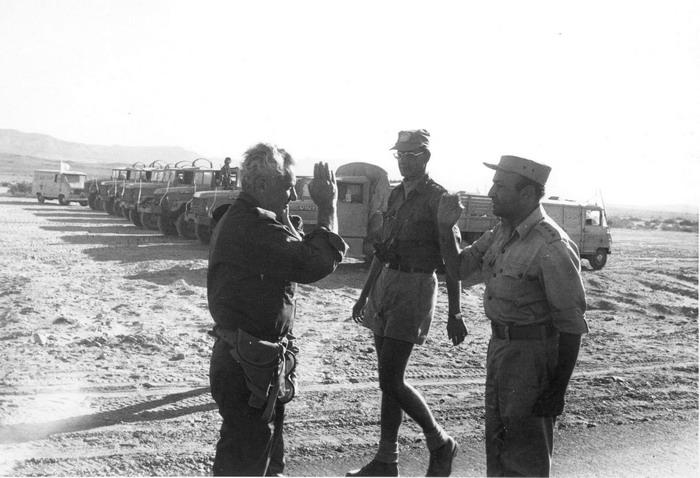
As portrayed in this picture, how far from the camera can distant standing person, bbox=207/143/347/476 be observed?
3.08 metres

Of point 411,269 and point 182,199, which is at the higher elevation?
point 182,199

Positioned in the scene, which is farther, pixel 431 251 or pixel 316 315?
pixel 316 315

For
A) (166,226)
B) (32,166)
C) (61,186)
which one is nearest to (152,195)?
(166,226)

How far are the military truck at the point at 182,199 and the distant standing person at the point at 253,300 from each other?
16.7m

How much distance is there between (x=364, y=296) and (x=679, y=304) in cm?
1057

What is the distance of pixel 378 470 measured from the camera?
13.9ft

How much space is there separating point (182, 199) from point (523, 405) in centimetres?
1791

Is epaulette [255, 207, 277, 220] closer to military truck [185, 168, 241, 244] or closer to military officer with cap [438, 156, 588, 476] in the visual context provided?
military officer with cap [438, 156, 588, 476]

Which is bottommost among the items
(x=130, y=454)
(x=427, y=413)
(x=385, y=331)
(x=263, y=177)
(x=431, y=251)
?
(x=130, y=454)

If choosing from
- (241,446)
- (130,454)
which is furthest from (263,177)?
(130,454)

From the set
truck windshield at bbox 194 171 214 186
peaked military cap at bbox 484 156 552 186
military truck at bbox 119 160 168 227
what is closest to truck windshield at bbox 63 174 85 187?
military truck at bbox 119 160 168 227

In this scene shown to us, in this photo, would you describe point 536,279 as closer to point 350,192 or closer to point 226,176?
point 350,192

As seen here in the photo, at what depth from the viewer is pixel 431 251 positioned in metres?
4.25

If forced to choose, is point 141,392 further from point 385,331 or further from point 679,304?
point 679,304
